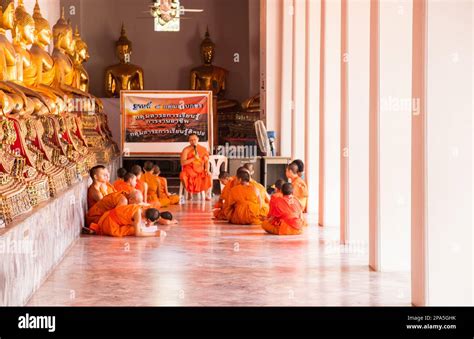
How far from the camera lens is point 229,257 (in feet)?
25.0

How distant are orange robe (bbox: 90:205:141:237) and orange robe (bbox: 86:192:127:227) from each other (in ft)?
0.36

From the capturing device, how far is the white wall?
552 centimetres

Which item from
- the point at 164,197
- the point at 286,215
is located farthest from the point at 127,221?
the point at 164,197

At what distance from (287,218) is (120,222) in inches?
62.5

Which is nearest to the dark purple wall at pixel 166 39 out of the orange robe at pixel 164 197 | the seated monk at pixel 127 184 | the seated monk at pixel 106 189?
the orange robe at pixel 164 197

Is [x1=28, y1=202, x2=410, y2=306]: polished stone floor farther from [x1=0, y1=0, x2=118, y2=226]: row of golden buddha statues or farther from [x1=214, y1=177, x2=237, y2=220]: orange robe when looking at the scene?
[x1=214, y1=177, x2=237, y2=220]: orange robe

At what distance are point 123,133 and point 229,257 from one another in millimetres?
6312

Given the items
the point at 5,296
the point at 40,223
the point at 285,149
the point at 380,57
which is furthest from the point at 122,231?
the point at 285,149

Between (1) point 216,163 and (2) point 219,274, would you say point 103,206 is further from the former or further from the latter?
(1) point 216,163

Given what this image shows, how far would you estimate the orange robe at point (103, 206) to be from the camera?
9.02 meters

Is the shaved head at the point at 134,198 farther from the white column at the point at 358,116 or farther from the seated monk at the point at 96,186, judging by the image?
the white column at the point at 358,116

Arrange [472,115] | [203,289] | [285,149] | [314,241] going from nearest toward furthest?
[472,115] < [203,289] < [314,241] < [285,149]

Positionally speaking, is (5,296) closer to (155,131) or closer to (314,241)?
(314,241)
